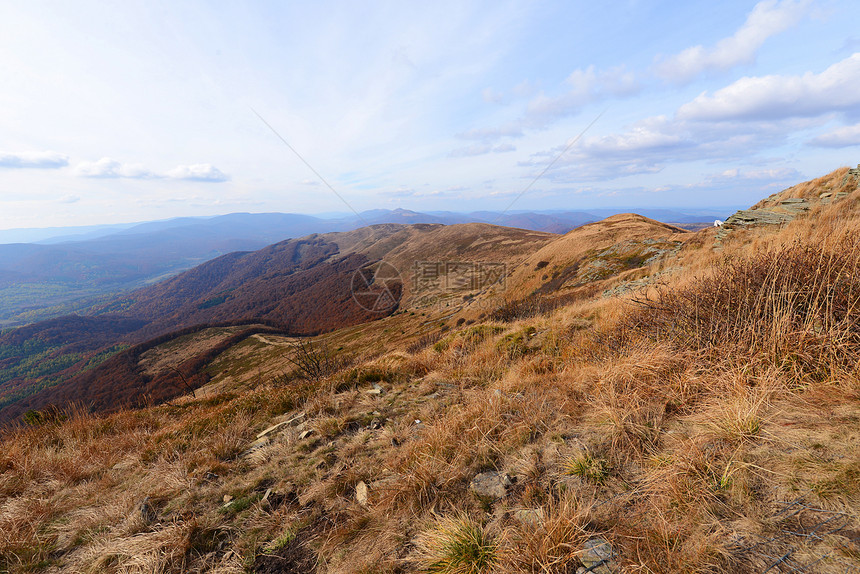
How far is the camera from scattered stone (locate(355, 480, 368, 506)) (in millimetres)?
3318

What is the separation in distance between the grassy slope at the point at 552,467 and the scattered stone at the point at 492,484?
0.29ft

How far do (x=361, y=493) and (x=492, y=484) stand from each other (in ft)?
4.98

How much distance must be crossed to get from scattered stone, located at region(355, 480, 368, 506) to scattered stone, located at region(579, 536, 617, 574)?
214 centimetres

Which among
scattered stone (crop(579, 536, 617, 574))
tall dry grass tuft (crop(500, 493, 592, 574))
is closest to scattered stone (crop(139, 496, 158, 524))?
tall dry grass tuft (crop(500, 493, 592, 574))

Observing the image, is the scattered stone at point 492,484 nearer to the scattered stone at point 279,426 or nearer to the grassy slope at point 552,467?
the grassy slope at point 552,467

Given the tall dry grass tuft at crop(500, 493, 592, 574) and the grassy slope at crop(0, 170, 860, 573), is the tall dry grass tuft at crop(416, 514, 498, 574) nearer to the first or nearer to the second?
the grassy slope at crop(0, 170, 860, 573)

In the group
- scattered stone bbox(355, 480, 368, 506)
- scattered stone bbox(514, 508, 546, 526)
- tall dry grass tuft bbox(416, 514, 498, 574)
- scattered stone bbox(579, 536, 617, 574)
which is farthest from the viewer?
scattered stone bbox(355, 480, 368, 506)

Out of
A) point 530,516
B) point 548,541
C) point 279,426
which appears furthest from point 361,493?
point 279,426

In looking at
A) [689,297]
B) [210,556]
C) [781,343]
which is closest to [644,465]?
[781,343]

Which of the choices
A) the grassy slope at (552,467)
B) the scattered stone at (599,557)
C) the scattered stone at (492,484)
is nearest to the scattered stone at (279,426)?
the grassy slope at (552,467)

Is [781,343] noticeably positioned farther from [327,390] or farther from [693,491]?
[327,390]

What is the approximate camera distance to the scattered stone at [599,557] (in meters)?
2.11

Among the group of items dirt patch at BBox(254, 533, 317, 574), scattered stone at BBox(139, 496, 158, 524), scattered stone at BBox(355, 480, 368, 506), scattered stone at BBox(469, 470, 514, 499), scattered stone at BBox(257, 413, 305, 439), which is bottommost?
scattered stone at BBox(257, 413, 305, 439)

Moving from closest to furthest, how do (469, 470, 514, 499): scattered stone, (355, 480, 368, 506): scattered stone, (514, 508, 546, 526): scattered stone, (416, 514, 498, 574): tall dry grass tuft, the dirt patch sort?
(416, 514, 498, 574): tall dry grass tuft
(514, 508, 546, 526): scattered stone
the dirt patch
(469, 470, 514, 499): scattered stone
(355, 480, 368, 506): scattered stone
